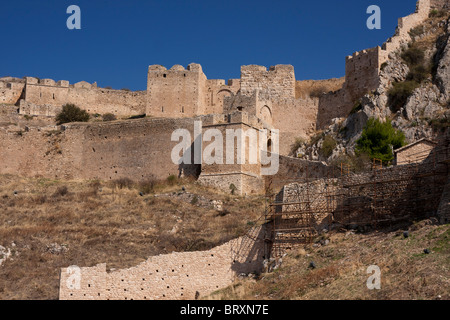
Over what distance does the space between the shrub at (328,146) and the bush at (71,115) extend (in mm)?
15670

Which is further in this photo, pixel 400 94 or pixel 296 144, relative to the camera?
pixel 296 144

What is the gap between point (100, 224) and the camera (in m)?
24.8

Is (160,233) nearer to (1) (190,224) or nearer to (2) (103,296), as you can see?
(1) (190,224)

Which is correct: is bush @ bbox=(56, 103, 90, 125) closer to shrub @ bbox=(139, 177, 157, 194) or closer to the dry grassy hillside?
the dry grassy hillside

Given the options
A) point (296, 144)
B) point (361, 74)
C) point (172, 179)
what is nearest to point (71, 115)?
point (172, 179)

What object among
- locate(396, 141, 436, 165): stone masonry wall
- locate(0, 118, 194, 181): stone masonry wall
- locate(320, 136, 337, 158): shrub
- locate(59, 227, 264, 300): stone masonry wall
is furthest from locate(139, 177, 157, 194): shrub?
locate(396, 141, 436, 165): stone masonry wall

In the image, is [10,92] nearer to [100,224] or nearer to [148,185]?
[148,185]

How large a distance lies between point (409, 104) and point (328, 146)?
13.1 ft

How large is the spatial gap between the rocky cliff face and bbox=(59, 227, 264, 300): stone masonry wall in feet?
40.2

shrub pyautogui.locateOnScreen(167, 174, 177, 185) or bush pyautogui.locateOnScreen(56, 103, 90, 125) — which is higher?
bush pyautogui.locateOnScreen(56, 103, 90, 125)

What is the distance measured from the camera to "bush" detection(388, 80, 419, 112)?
1273 inches

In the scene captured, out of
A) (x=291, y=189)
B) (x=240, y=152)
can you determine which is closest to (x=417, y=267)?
(x=291, y=189)
